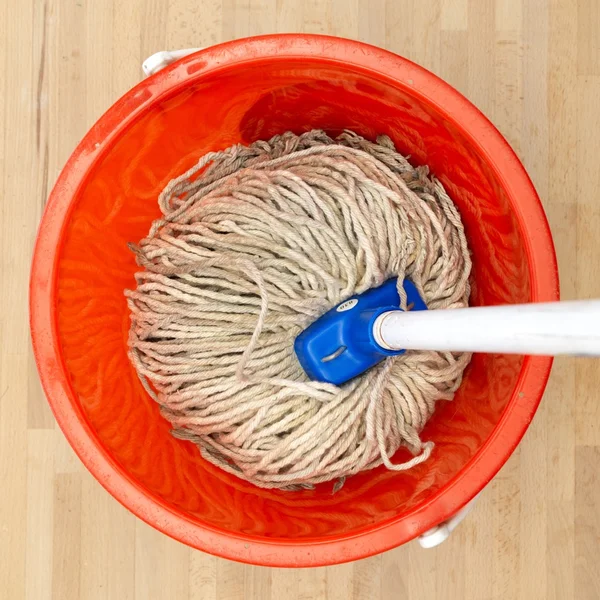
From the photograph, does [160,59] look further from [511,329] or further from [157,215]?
[511,329]

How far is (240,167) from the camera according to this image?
657 mm

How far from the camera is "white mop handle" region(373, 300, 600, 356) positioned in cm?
32

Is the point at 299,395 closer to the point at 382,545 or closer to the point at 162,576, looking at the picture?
the point at 382,545

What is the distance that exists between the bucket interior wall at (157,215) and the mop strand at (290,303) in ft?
0.06

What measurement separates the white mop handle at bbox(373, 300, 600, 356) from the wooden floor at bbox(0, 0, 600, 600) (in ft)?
1.12

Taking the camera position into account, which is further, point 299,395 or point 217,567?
point 217,567

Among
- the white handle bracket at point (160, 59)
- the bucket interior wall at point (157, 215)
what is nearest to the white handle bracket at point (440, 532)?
the bucket interior wall at point (157, 215)

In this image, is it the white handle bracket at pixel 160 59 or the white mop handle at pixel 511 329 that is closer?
the white mop handle at pixel 511 329

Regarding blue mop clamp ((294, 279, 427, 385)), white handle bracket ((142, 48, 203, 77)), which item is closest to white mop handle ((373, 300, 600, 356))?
blue mop clamp ((294, 279, 427, 385))

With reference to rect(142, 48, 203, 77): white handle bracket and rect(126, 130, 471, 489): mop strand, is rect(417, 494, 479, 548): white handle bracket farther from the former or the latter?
rect(142, 48, 203, 77): white handle bracket

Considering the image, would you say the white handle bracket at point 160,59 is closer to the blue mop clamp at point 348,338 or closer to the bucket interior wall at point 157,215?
the bucket interior wall at point 157,215

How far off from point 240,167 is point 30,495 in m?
0.39

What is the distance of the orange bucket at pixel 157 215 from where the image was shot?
0.52 meters

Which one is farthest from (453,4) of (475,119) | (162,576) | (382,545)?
(162,576)
